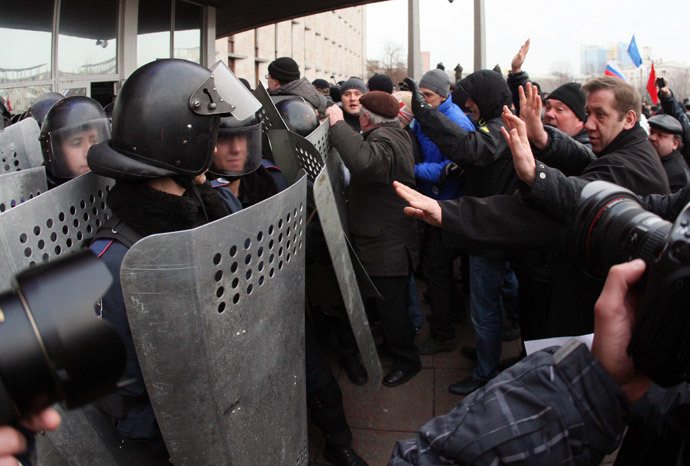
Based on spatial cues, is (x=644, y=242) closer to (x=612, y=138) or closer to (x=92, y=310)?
(x=92, y=310)

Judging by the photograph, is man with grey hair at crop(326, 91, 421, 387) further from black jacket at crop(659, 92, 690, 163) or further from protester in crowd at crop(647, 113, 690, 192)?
black jacket at crop(659, 92, 690, 163)

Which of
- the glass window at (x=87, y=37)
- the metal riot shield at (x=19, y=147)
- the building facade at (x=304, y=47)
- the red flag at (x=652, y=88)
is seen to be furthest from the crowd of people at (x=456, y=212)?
the building facade at (x=304, y=47)

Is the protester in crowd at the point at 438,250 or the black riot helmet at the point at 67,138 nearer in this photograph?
the black riot helmet at the point at 67,138

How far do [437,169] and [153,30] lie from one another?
6794 millimetres

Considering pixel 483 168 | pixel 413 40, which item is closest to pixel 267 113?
pixel 483 168

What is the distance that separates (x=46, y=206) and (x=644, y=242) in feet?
5.09

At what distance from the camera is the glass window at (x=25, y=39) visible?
20.6 ft

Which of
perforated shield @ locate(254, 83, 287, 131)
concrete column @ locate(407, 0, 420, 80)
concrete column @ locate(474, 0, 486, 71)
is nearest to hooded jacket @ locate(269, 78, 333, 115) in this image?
perforated shield @ locate(254, 83, 287, 131)

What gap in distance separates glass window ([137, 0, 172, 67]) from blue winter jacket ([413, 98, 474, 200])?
6037mm

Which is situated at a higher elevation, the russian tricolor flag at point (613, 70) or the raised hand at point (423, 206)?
the russian tricolor flag at point (613, 70)

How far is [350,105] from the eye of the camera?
4762 millimetres

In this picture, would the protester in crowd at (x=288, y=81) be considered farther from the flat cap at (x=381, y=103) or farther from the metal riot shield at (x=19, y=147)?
the metal riot shield at (x=19, y=147)

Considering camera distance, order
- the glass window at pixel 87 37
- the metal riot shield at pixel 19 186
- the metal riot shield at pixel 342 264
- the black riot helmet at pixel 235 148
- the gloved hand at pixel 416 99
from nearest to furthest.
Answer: the metal riot shield at pixel 19 186
the metal riot shield at pixel 342 264
the black riot helmet at pixel 235 148
the gloved hand at pixel 416 99
the glass window at pixel 87 37

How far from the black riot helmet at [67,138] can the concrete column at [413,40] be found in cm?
1601
